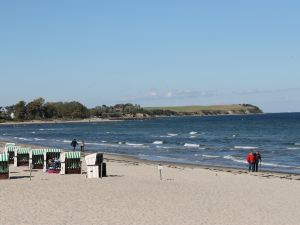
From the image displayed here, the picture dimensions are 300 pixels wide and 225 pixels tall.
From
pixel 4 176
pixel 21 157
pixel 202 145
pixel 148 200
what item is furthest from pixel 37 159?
pixel 202 145

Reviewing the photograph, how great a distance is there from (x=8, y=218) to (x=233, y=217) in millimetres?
6109

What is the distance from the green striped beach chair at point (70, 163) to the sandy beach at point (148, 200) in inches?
28.5

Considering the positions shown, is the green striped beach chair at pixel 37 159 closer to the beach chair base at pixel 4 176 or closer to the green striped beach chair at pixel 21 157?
the green striped beach chair at pixel 21 157

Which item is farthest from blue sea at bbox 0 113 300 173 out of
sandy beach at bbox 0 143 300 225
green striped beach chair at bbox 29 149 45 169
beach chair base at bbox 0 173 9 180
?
beach chair base at bbox 0 173 9 180

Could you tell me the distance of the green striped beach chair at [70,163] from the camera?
88.9ft

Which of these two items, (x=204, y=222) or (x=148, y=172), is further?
(x=148, y=172)

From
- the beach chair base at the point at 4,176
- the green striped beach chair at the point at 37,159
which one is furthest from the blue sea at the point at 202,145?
the beach chair base at the point at 4,176

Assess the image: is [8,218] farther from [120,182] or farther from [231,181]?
[231,181]

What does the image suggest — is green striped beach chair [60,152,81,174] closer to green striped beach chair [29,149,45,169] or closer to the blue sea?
green striped beach chair [29,149,45,169]

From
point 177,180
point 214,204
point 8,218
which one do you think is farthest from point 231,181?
point 8,218

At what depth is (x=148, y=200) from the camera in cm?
1858

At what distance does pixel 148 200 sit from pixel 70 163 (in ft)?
31.4

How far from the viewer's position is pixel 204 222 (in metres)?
14.8

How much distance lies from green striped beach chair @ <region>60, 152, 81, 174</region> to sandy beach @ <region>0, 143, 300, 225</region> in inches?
28.5
